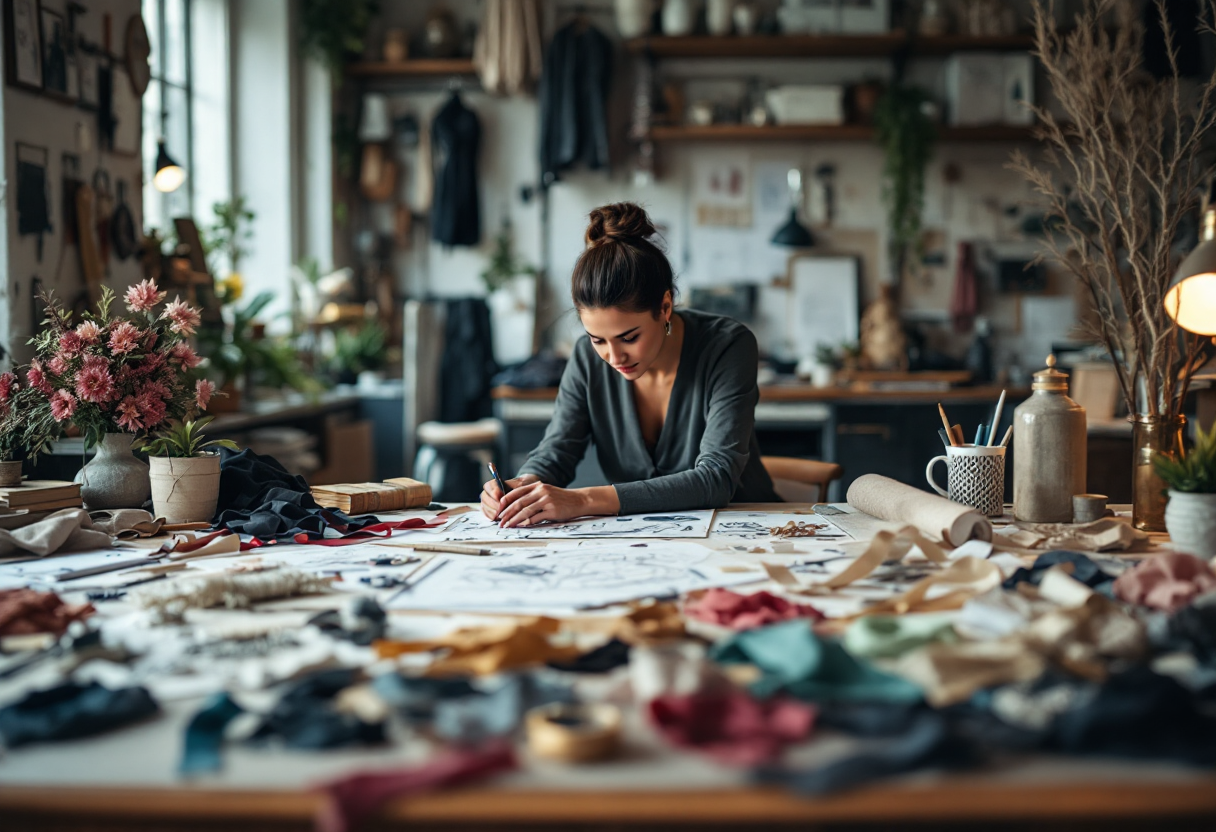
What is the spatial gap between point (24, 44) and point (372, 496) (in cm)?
195

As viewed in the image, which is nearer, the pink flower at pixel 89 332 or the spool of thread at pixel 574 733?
the spool of thread at pixel 574 733

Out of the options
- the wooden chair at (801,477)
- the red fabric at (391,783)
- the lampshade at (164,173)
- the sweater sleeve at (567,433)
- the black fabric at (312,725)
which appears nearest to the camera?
the red fabric at (391,783)

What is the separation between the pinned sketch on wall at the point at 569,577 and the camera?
1330 mm

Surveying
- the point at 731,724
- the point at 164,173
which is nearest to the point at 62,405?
the point at 731,724

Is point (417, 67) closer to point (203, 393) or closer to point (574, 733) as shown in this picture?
point (203, 393)

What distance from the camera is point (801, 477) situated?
271cm

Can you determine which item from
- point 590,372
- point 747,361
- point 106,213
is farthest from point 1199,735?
point 106,213

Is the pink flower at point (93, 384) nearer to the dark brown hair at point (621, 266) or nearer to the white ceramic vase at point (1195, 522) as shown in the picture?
the dark brown hair at point (621, 266)

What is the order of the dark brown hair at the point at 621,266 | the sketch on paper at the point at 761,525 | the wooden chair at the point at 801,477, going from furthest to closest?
the wooden chair at the point at 801,477 → the dark brown hair at the point at 621,266 → the sketch on paper at the point at 761,525

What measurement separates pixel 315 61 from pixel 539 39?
120cm

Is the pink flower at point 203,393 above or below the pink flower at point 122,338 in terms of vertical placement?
below

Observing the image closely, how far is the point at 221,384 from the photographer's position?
163 inches

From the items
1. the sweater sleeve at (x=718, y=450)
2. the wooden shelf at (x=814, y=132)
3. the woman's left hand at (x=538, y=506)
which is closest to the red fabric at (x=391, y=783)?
the woman's left hand at (x=538, y=506)

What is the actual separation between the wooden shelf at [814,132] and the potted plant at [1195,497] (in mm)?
4291
